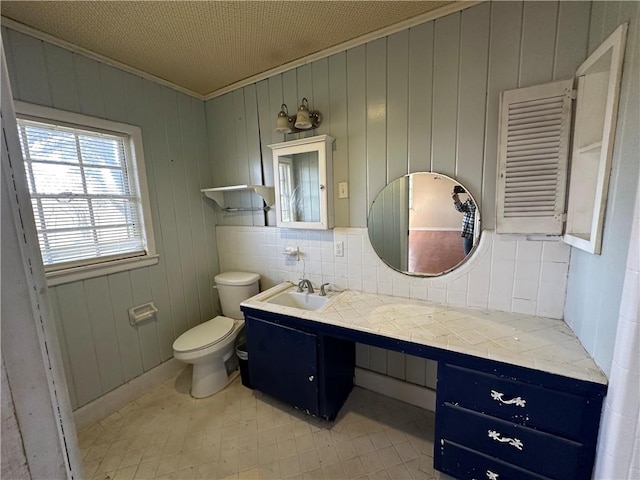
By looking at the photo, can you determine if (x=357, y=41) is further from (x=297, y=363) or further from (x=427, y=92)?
(x=297, y=363)

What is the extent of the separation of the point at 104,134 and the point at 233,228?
3.75 ft

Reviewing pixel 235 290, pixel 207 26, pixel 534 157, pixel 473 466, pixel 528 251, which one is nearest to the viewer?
pixel 473 466

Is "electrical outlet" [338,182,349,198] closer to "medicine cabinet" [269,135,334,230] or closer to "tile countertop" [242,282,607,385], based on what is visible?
"medicine cabinet" [269,135,334,230]

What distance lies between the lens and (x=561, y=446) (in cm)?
104

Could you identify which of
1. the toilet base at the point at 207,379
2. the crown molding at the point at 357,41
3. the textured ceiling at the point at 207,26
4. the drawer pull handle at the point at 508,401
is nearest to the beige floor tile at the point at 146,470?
the toilet base at the point at 207,379

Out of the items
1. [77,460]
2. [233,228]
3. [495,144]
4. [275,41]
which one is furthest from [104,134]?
[495,144]

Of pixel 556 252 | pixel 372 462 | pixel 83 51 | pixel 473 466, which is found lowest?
pixel 372 462

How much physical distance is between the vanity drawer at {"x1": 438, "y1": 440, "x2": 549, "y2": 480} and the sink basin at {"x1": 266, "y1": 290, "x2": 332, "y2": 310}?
1.02 m

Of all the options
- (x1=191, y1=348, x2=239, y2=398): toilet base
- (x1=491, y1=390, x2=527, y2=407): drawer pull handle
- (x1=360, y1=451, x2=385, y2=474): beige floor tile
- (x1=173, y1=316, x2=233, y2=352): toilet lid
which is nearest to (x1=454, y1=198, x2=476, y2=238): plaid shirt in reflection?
(x1=491, y1=390, x2=527, y2=407): drawer pull handle

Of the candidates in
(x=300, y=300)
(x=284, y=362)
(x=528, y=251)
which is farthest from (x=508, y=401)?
(x=300, y=300)

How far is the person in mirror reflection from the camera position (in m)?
1.53

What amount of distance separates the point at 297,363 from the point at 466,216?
1348 mm

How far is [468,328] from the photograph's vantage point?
4.46 feet

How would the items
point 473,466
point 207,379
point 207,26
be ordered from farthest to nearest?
point 207,379
point 207,26
point 473,466
